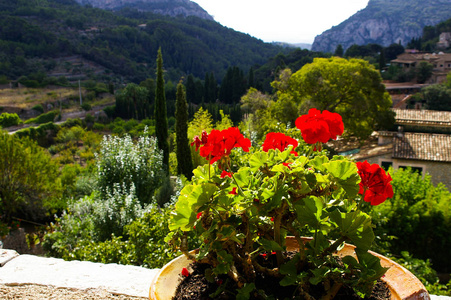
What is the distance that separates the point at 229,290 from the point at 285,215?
1.06 ft

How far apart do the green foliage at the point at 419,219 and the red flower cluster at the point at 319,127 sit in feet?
12.4

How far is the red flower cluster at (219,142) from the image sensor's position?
3.94 ft

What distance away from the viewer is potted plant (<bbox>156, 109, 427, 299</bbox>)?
3.24 ft

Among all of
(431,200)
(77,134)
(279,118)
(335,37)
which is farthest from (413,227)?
(335,37)

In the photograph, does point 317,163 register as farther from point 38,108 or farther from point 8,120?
point 38,108

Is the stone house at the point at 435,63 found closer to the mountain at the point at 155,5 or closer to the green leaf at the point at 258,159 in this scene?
the green leaf at the point at 258,159

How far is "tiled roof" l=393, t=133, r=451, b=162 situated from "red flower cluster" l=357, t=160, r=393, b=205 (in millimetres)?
12947

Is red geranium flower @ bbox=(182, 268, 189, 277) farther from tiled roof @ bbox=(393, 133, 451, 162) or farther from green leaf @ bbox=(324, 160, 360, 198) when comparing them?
tiled roof @ bbox=(393, 133, 451, 162)

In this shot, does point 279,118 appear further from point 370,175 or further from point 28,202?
point 370,175

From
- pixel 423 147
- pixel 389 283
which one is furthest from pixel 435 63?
pixel 389 283

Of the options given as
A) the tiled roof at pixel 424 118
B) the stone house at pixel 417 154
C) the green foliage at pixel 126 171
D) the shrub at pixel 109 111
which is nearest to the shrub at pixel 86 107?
the shrub at pixel 109 111

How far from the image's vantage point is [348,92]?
1675cm

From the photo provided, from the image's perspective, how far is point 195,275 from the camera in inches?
51.4

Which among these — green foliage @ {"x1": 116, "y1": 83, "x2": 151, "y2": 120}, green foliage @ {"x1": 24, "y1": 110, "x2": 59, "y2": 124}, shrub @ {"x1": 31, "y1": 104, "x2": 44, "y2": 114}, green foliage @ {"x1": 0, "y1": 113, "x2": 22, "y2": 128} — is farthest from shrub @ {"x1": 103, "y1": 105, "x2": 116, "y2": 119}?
green foliage @ {"x1": 0, "y1": 113, "x2": 22, "y2": 128}
